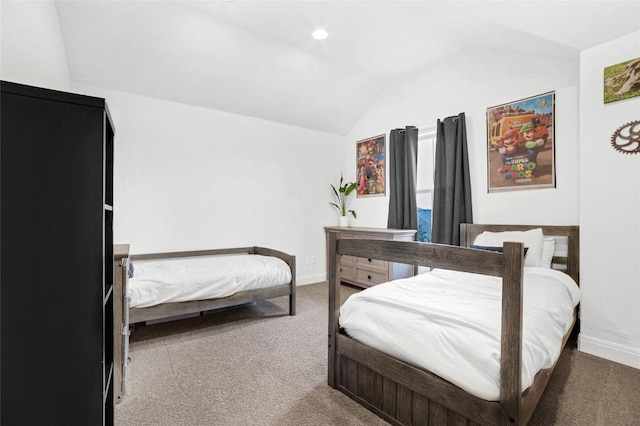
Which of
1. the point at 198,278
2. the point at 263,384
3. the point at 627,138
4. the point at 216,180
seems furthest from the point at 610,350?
the point at 216,180

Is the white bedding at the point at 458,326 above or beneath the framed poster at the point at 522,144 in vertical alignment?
beneath

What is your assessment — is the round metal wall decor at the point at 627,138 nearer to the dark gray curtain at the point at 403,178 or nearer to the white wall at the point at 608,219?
the white wall at the point at 608,219

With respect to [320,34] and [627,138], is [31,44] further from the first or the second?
[627,138]

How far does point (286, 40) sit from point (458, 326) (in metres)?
3.09

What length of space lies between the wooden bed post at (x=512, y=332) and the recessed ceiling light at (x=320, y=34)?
2.77 meters

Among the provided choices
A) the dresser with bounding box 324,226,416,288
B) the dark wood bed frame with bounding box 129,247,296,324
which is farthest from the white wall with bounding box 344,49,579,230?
the dark wood bed frame with bounding box 129,247,296,324

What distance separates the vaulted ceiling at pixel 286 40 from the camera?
2.27m

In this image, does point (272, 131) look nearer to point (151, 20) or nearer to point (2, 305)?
point (151, 20)

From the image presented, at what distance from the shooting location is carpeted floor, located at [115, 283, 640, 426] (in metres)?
1.67

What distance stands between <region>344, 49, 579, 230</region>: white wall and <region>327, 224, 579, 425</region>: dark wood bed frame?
6.08 feet

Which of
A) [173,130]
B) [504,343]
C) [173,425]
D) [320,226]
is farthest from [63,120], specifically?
[320,226]

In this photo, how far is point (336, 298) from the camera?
191cm

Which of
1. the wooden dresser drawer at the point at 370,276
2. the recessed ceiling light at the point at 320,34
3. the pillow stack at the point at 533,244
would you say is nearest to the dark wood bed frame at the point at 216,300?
the wooden dresser drawer at the point at 370,276

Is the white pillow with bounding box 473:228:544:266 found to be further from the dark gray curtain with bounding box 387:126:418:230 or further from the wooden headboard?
the dark gray curtain with bounding box 387:126:418:230
